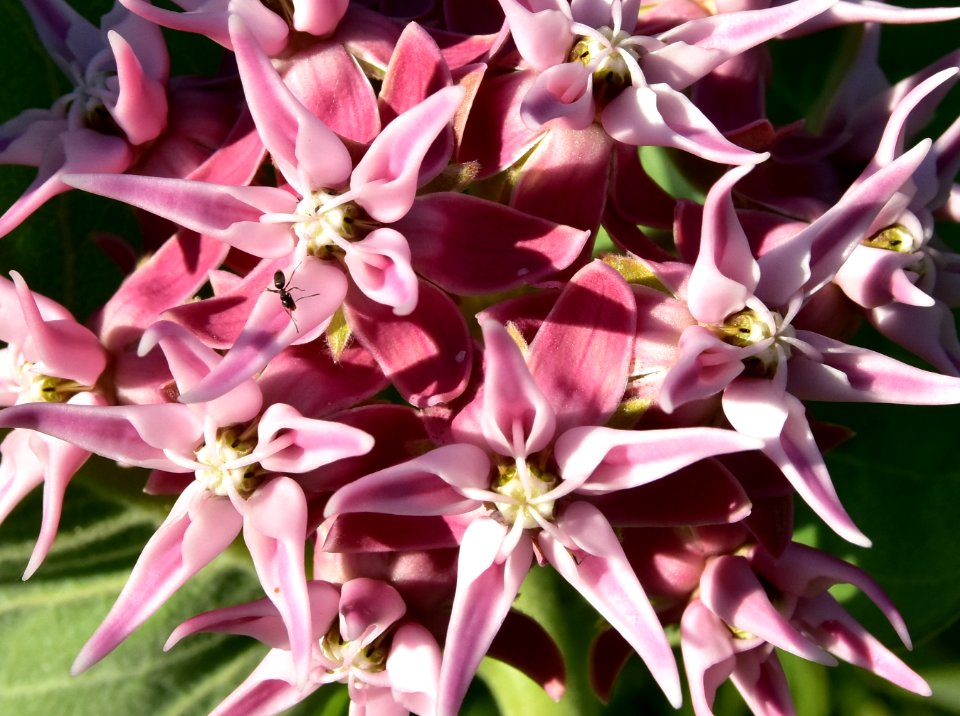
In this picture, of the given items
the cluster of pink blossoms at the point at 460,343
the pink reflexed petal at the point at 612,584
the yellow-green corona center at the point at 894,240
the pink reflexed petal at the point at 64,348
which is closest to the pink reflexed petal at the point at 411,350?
the cluster of pink blossoms at the point at 460,343

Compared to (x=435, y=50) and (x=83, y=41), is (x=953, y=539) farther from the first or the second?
(x=83, y=41)

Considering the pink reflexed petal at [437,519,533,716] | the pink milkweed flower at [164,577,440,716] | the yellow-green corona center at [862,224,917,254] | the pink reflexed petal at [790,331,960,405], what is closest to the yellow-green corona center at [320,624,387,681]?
the pink milkweed flower at [164,577,440,716]

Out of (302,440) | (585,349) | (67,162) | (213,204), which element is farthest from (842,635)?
(67,162)

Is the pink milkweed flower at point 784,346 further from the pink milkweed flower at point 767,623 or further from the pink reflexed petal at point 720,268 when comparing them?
the pink milkweed flower at point 767,623

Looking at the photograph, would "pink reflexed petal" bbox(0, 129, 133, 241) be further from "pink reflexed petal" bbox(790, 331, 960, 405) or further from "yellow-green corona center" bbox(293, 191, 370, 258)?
"pink reflexed petal" bbox(790, 331, 960, 405)

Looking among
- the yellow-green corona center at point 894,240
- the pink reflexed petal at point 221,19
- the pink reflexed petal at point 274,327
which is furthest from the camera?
the yellow-green corona center at point 894,240

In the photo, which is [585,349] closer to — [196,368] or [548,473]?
[548,473]
